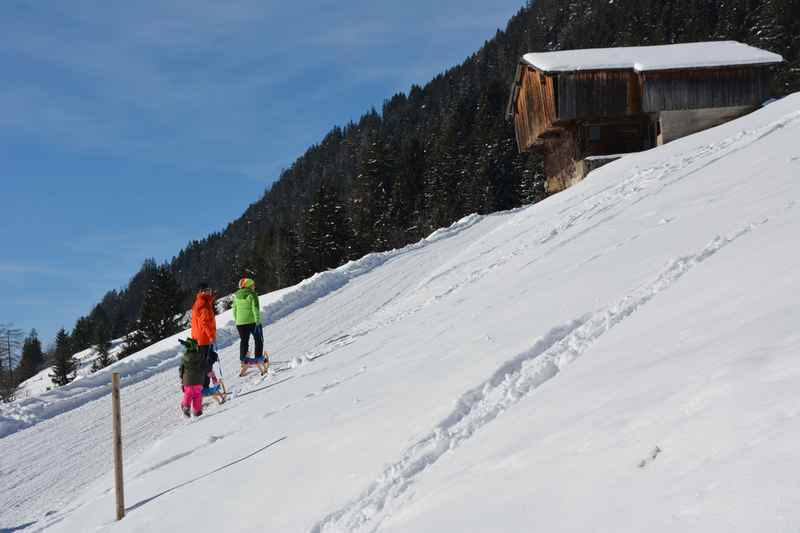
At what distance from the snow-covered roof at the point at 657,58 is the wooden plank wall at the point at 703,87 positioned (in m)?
0.34

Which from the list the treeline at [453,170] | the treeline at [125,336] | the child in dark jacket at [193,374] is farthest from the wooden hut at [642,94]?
the treeline at [125,336]

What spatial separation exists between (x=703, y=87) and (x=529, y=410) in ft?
92.9

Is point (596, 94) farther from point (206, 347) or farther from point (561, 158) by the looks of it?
point (206, 347)

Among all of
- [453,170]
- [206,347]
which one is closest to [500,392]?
[206,347]

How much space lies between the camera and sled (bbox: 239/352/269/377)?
1276cm

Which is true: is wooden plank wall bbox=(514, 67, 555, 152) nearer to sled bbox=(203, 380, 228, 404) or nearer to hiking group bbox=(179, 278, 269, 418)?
hiking group bbox=(179, 278, 269, 418)

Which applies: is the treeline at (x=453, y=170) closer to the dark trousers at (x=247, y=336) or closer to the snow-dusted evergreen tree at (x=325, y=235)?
the snow-dusted evergreen tree at (x=325, y=235)

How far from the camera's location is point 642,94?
29.1 m

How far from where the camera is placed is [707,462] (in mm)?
3215

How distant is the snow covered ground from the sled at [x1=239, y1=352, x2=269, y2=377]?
304 millimetres

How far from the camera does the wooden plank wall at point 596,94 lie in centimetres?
2927

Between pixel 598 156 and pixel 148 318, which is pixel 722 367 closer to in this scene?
pixel 598 156

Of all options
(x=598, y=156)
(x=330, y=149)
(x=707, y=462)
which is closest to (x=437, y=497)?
(x=707, y=462)

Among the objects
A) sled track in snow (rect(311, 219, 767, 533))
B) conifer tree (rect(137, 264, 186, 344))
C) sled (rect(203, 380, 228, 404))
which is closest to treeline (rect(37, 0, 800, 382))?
conifer tree (rect(137, 264, 186, 344))
